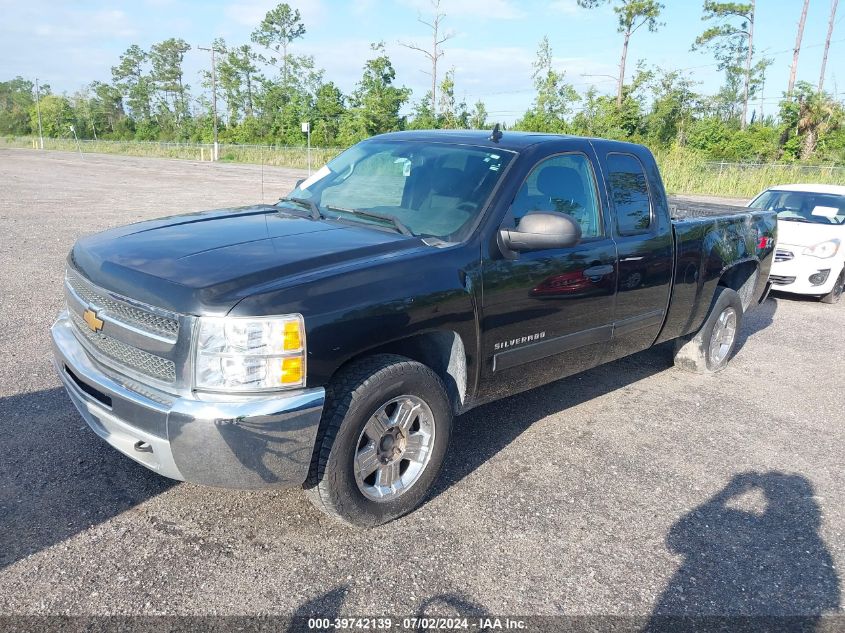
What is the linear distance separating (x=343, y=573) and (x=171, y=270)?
1554 mm

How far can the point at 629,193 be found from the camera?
459 centimetres

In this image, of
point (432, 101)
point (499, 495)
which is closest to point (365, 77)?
point (432, 101)

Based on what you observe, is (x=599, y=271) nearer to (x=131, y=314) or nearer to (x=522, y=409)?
(x=522, y=409)

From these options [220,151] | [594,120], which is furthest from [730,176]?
[220,151]

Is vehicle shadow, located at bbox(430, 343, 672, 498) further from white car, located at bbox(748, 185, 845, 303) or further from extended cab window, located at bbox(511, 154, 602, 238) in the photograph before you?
white car, located at bbox(748, 185, 845, 303)

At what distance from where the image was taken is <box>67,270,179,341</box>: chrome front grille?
2.78 metres

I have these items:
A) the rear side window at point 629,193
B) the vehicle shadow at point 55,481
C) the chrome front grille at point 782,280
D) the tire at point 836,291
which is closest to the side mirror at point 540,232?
the rear side window at point 629,193

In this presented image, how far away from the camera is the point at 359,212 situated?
3.96 meters

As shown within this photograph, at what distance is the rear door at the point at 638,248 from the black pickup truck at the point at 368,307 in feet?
0.05

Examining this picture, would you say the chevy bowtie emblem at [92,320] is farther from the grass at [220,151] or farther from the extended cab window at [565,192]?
the grass at [220,151]

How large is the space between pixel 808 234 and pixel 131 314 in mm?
9174

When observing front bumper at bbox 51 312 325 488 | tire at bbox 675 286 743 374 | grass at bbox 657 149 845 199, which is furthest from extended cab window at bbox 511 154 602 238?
grass at bbox 657 149 845 199

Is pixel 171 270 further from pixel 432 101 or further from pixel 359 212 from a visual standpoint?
pixel 432 101

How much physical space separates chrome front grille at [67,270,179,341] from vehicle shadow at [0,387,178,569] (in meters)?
0.97
